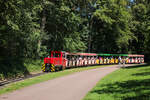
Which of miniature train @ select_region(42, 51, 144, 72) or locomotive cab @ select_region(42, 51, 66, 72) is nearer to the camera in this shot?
locomotive cab @ select_region(42, 51, 66, 72)

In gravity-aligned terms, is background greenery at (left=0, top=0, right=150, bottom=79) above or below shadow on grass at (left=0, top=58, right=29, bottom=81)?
above

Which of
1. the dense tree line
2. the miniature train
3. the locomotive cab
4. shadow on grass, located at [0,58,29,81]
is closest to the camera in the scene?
the dense tree line

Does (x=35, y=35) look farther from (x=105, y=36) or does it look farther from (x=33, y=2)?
(x=105, y=36)

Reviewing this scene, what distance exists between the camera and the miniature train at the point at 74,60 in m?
24.5

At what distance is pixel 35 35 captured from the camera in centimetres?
2394

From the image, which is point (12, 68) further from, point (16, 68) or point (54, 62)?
point (54, 62)

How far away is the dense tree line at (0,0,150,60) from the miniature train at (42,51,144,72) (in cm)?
172

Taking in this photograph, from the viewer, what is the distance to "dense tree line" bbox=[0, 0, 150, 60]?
1725 cm

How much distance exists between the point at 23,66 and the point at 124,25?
3029 cm

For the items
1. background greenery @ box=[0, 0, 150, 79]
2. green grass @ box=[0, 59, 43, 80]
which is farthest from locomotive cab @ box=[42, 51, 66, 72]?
background greenery @ box=[0, 0, 150, 79]

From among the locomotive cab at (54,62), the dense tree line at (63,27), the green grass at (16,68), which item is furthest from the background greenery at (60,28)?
the locomotive cab at (54,62)

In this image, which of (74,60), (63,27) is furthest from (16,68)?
(63,27)

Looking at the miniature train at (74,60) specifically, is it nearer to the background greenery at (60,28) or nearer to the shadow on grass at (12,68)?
the background greenery at (60,28)

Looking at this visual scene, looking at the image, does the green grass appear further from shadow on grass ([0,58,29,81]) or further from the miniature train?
the miniature train
